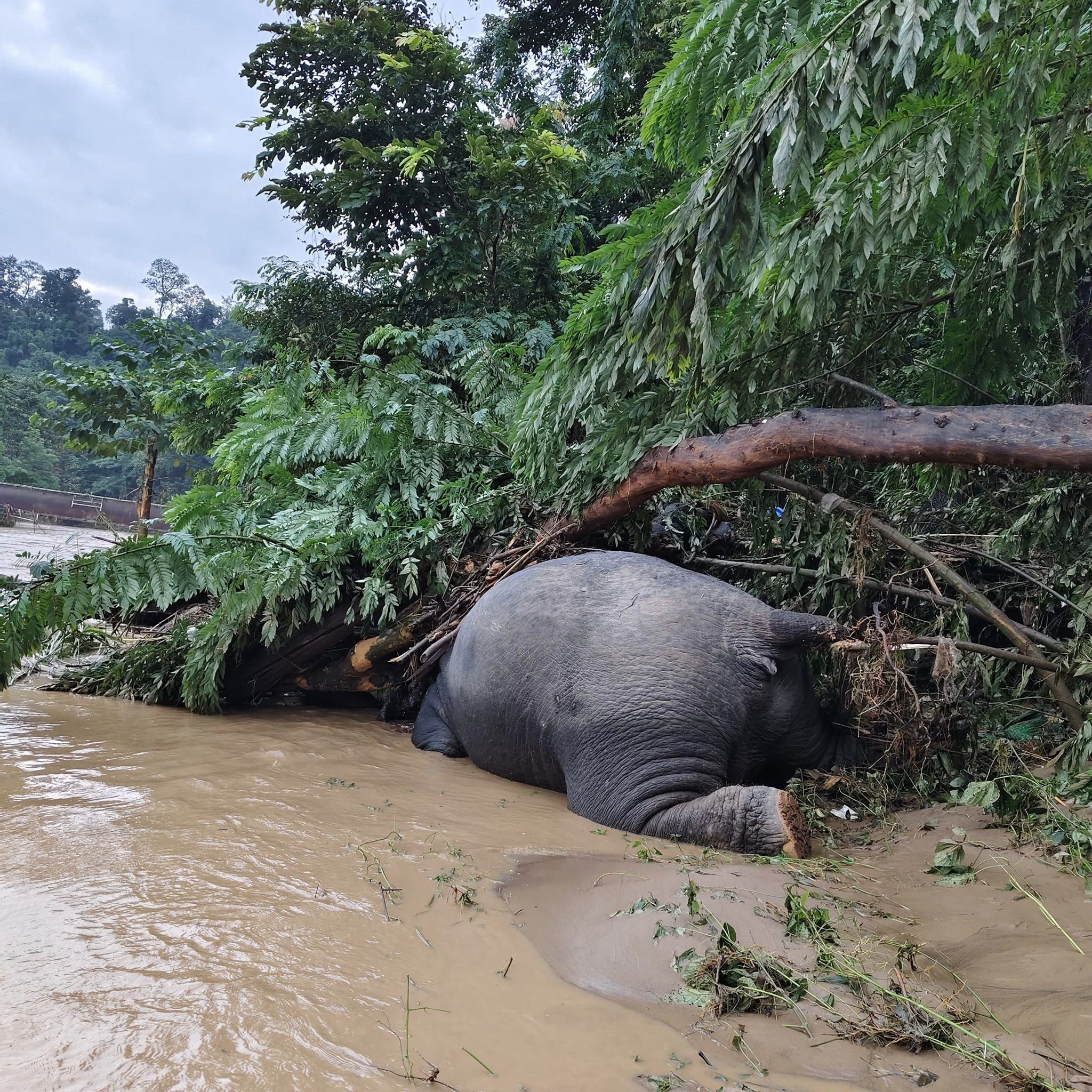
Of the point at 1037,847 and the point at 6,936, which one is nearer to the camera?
the point at 6,936

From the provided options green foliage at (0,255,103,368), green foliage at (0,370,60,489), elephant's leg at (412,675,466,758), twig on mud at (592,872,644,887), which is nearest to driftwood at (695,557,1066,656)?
twig on mud at (592,872,644,887)

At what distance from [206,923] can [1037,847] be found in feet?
8.97

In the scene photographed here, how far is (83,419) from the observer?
43.4 ft

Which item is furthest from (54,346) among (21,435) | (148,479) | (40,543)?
(148,479)

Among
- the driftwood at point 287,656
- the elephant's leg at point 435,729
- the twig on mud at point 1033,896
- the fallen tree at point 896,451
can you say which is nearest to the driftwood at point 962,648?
the fallen tree at point 896,451

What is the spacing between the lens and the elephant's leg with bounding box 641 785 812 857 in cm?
294

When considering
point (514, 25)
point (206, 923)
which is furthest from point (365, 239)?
point (206, 923)

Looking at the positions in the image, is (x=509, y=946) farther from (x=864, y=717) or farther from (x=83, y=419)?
(x=83, y=419)

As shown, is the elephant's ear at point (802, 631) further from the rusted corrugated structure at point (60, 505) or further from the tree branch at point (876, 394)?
the rusted corrugated structure at point (60, 505)

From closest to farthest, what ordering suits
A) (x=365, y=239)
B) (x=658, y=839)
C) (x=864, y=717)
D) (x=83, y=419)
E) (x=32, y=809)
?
(x=32, y=809) < (x=658, y=839) < (x=864, y=717) < (x=365, y=239) < (x=83, y=419)

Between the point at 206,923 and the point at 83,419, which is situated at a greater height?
the point at 83,419

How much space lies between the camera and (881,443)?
132 inches

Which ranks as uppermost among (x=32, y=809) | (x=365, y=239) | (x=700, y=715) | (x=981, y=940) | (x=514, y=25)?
(x=514, y=25)

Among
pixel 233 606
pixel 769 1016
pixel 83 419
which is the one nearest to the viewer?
pixel 769 1016
